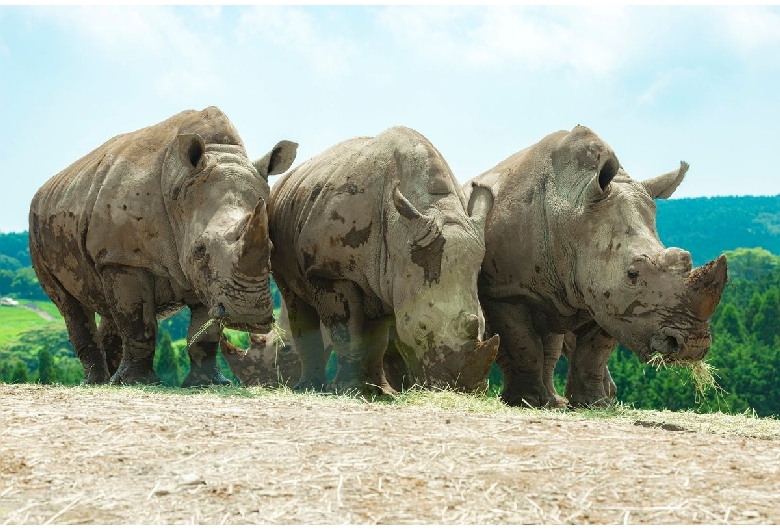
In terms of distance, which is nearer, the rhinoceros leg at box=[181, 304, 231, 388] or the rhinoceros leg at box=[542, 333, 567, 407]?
the rhinoceros leg at box=[181, 304, 231, 388]

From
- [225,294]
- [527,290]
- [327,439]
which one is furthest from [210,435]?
[527,290]

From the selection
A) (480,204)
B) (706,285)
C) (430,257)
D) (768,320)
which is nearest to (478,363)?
(430,257)

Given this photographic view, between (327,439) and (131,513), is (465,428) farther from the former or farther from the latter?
(131,513)

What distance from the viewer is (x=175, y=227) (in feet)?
37.0

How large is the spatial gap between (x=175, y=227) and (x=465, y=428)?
5342mm

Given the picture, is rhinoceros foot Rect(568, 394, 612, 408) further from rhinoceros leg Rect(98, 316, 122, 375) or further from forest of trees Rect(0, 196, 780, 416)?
rhinoceros leg Rect(98, 316, 122, 375)

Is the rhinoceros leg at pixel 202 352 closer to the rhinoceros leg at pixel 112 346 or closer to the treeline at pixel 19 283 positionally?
the rhinoceros leg at pixel 112 346

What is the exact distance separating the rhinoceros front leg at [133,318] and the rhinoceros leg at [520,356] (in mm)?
3593

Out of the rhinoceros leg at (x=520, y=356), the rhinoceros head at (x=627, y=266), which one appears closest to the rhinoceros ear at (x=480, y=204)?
the rhinoceros head at (x=627, y=266)

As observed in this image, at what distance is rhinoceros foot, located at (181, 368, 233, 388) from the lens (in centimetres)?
1134

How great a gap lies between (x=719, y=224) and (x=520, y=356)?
128178 millimetres

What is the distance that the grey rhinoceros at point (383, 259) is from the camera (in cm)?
964

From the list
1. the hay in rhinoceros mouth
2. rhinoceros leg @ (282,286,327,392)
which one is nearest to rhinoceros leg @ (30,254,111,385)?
rhinoceros leg @ (282,286,327,392)

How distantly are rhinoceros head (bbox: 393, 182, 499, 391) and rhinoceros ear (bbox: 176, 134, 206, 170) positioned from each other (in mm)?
2211
